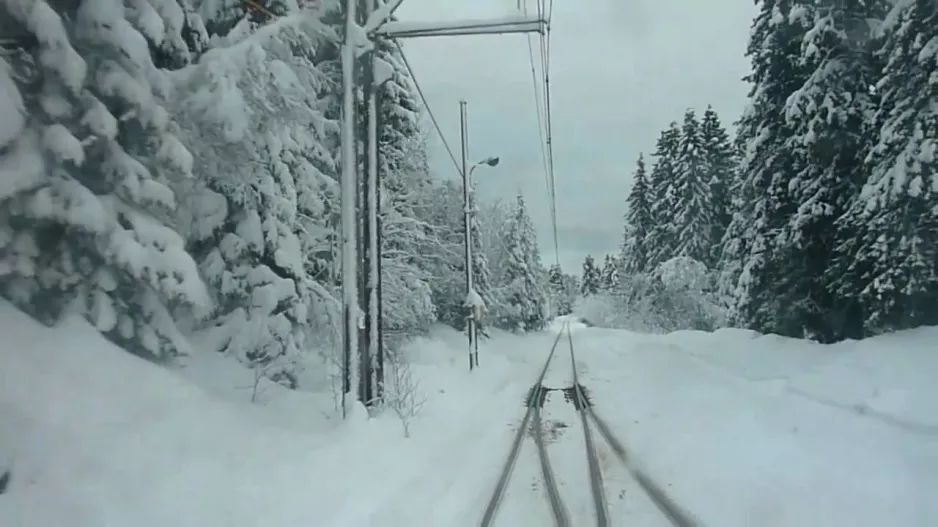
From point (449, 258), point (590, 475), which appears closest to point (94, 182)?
point (590, 475)

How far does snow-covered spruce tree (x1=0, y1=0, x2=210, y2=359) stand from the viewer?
6.22m

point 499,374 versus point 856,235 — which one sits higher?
point 856,235

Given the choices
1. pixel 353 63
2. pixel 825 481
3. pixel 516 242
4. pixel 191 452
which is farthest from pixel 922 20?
pixel 516 242

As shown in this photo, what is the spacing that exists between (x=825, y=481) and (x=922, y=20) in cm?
1041

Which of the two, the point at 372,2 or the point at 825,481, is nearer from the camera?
the point at 825,481

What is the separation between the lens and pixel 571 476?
884cm

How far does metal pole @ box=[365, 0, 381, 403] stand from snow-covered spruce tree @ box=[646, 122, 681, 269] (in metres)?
35.5

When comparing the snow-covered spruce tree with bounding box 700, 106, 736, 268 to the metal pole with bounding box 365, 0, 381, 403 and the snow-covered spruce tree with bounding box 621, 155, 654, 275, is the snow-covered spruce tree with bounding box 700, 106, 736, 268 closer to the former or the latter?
the snow-covered spruce tree with bounding box 621, 155, 654, 275

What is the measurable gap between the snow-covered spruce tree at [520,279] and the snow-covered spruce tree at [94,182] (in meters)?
43.1

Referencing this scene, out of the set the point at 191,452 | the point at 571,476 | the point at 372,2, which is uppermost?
the point at 372,2

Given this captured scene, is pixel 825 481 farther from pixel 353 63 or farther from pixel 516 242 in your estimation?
pixel 516 242

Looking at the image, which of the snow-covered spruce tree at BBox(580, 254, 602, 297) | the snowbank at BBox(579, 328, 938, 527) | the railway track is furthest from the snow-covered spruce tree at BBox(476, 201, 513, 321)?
the snow-covered spruce tree at BBox(580, 254, 602, 297)

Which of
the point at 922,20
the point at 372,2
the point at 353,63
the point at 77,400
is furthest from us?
the point at 922,20

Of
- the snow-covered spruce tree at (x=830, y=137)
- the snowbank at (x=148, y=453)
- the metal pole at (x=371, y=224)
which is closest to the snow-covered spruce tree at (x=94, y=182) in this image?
the snowbank at (x=148, y=453)
